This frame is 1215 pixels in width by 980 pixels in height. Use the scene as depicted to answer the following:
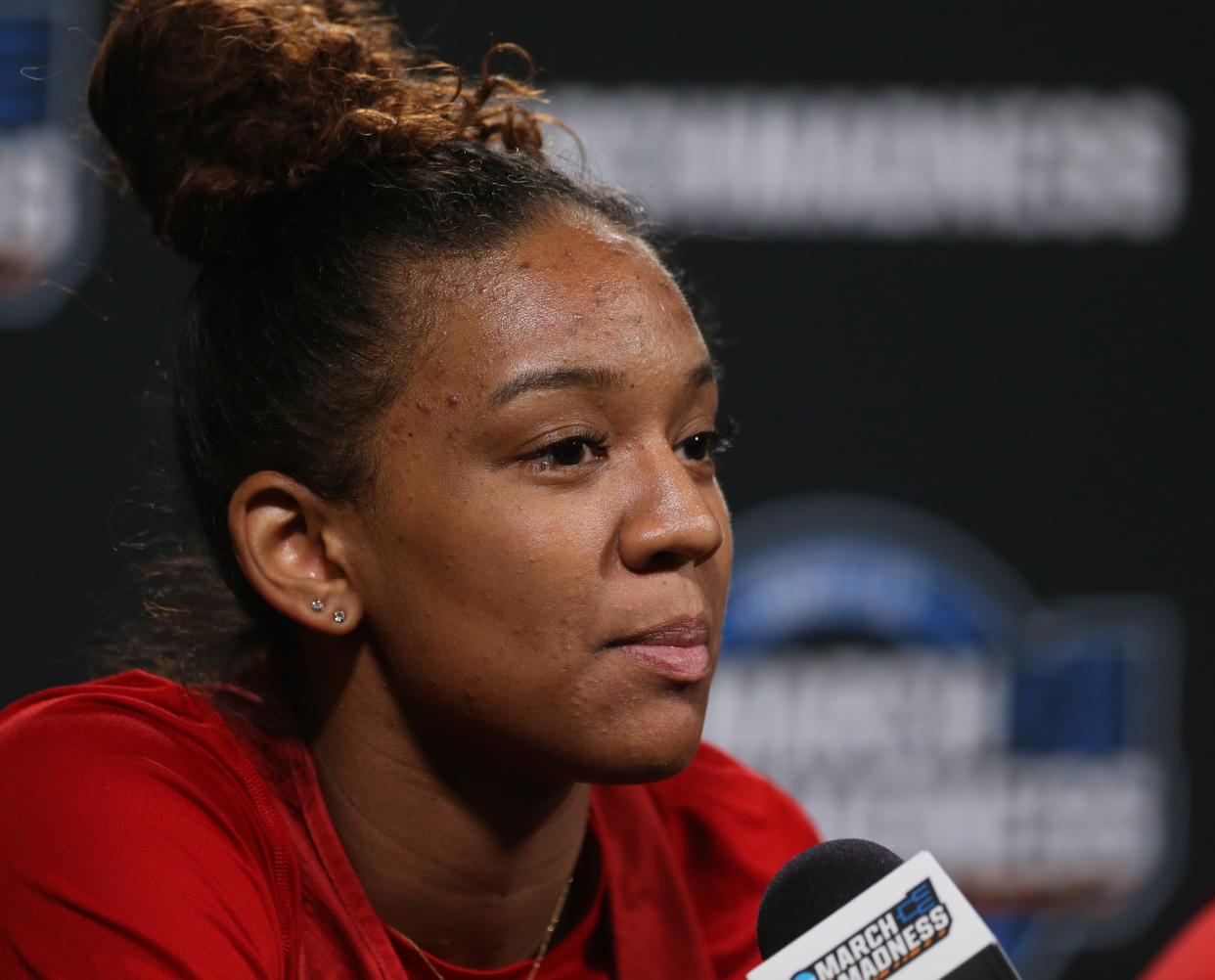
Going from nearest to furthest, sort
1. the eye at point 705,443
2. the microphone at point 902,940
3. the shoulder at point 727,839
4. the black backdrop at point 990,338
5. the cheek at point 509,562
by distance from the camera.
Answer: the microphone at point 902,940 → the cheek at point 509,562 → the eye at point 705,443 → the shoulder at point 727,839 → the black backdrop at point 990,338

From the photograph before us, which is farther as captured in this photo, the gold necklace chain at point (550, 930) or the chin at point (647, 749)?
the gold necklace chain at point (550, 930)

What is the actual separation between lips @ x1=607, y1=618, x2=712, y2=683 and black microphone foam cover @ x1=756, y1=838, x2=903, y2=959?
16cm

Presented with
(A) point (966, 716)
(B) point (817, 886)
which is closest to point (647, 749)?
(B) point (817, 886)

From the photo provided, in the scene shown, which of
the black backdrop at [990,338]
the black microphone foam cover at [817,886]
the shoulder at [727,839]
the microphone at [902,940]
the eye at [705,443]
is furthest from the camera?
the black backdrop at [990,338]

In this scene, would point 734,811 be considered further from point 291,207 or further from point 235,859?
point 291,207

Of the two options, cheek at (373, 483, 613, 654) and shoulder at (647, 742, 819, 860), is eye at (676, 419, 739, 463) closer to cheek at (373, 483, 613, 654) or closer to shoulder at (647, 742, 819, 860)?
A: cheek at (373, 483, 613, 654)

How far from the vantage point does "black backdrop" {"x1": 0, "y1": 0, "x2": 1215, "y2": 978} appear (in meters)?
2.31

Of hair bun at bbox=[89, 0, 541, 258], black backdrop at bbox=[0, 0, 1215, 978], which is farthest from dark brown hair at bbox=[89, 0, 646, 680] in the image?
black backdrop at bbox=[0, 0, 1215, 978]

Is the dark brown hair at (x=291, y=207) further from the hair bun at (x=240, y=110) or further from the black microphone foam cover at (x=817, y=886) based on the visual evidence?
the black microphone foam cover at (x=817, y=886)

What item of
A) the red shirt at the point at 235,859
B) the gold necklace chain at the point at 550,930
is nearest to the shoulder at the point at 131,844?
the red shirt at the point at 235,859

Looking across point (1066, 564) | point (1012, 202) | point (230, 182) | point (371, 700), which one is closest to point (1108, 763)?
point (1066, 564)

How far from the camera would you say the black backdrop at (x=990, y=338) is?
2.31 metres

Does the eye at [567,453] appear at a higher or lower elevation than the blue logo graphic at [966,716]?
higher

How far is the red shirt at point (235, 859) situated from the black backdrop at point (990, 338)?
3.21 feet
